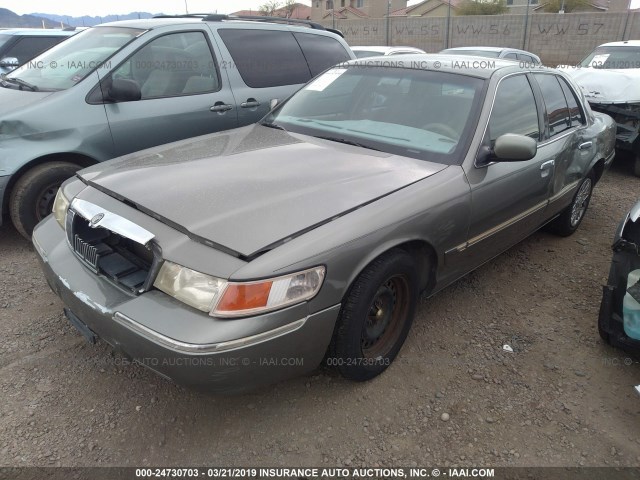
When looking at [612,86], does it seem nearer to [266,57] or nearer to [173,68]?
[266,57]

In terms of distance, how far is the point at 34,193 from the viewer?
12.0 ft

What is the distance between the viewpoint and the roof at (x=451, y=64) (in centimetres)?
313

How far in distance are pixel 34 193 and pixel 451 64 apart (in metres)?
3.30

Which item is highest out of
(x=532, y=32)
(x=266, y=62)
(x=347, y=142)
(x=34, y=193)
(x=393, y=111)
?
(x=266, y=62)

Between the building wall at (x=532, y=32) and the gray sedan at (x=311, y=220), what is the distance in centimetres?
2323

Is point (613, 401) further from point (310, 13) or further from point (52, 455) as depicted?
point (310, 13)

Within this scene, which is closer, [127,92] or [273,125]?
[273,125]

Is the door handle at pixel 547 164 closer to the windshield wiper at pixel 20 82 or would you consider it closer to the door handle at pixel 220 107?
the door handle at pixel 220 107

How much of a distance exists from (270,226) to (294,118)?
5.38ft

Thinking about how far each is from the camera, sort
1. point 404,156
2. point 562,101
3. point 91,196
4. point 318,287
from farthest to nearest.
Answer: point 562,101 < point 404,156 < point 91,196 < point 318,287

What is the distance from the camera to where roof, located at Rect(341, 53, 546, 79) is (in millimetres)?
3133

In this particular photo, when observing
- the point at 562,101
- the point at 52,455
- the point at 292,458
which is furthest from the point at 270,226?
the point at 562,101

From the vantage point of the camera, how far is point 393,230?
2246mm

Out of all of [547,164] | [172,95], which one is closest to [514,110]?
[547,164]
